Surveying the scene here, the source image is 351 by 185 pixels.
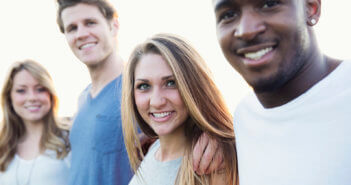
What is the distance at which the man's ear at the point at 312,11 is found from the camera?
1.26m

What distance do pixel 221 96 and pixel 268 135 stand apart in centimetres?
70

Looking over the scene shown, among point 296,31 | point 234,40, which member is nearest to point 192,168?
point 234,40

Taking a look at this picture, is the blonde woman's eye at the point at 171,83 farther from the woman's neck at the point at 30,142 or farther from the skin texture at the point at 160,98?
the woman's neck at the point at 30,142

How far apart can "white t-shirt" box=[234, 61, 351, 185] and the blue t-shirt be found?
1338 mm

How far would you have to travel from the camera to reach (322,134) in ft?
3.79

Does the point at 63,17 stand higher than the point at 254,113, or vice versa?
the point at 63,17

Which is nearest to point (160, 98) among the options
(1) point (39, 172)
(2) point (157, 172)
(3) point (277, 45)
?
(2) point (157, 172)

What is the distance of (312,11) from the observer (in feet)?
4.20

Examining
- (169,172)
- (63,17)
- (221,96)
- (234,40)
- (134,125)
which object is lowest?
(169,172)

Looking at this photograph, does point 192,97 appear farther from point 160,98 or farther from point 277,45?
point 277,45

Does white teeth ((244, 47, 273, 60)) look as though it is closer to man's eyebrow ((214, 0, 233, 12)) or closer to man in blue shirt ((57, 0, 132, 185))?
man's eyebrow ((214, 0, 233, 12))

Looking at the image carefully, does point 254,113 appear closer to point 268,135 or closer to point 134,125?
point 268,135

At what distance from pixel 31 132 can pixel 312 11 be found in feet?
10.4

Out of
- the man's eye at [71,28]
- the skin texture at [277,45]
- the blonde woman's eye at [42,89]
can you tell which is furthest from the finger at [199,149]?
the blonde woman's eye at [42,89]
